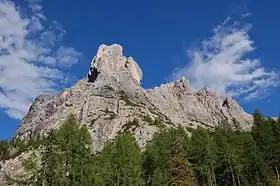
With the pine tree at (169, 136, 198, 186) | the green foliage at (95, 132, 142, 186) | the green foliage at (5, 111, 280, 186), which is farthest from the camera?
the green foliage at (95, 132, 142, 186)

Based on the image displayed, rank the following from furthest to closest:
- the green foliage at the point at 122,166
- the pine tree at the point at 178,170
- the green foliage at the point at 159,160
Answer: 1. the green foliage at the point at 122,166
2. the pine tree at the point at 178,170
3. the green foliage at the point at 159,160

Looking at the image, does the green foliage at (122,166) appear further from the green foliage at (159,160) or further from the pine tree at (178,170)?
the pine tree at (178,170)

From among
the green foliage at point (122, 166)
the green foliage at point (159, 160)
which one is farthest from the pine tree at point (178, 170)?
the green foliage at point (122, 166)

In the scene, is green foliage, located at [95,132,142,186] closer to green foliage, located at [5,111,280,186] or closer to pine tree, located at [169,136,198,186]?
green foliage, located at [5,111,280,186]

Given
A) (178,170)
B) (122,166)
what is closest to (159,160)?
(122,166)

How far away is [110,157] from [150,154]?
18647 millimetres

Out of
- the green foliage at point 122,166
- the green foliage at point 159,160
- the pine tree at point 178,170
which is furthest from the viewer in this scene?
the green foliage at point 122,166

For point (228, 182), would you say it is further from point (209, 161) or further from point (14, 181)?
point (14, 181)

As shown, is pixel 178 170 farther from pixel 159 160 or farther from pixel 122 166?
pixel 159 160

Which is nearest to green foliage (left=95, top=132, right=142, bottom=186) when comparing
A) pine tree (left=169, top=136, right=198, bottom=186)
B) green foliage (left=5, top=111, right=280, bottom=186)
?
green foliage (left=5, top=111, right=280, bottom=186)

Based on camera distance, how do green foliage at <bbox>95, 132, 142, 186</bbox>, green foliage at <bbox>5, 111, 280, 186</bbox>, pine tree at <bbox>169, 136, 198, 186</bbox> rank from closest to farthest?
1. green foliage at <bbox>5, 111, 280, 186</bbox>
2. pine tree at <bbox>169, 136, 198, 186</bbox>
3. green foliage at <bbox>95, 132, 142, 186</bbox>

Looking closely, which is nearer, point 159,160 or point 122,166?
point 122,166

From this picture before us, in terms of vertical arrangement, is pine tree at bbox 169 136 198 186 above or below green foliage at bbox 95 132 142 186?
below

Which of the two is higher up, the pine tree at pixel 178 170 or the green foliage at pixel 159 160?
the green foliage at pixel 159 160
